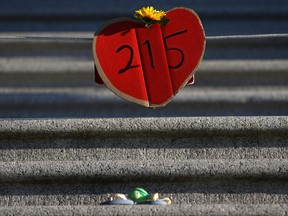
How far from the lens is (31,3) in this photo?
4270 millimetres

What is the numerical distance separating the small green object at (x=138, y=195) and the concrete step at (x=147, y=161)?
0.41 feet

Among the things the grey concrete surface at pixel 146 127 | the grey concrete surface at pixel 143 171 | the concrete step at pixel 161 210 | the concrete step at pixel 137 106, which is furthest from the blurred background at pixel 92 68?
the concrete step at pixel 161 210

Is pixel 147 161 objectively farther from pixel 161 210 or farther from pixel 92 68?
pixel 92 68

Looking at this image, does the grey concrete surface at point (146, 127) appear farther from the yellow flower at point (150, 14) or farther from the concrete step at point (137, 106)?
the concrete step at point (137, 106)

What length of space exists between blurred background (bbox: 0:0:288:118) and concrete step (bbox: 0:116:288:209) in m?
0.62

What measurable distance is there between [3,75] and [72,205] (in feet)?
4.04

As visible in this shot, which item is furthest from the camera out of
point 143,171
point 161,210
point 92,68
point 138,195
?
point 92,68

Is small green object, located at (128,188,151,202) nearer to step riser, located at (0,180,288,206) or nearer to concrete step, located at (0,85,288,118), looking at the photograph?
step riser, located at (0,180,288,206)

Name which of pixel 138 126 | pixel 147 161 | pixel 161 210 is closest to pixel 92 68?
pixel 138 126

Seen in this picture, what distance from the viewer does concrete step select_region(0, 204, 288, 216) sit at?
2738 mm

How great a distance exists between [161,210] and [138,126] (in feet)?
1.72

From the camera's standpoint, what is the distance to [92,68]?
3965 mm

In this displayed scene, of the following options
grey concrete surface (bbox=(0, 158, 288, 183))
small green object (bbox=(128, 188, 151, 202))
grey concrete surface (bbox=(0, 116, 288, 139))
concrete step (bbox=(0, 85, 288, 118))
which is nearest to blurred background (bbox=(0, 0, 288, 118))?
concrete step (bbox=(0, 85, 288, 118))

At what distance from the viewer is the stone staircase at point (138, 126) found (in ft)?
9.93
